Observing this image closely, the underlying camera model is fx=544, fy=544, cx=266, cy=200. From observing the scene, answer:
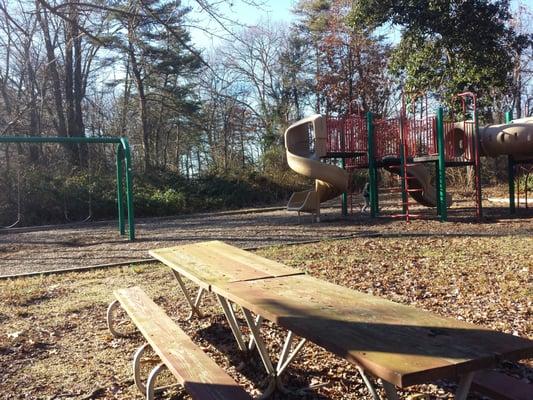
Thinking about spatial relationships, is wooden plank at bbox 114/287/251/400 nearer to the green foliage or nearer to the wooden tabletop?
the wooden tabletop

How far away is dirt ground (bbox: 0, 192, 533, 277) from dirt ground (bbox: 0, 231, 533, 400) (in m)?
1.27

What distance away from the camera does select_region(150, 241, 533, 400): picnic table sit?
1688mm

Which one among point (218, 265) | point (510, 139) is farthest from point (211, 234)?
point (218, 265)

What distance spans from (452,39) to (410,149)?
706cm

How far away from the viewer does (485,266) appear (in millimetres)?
6703

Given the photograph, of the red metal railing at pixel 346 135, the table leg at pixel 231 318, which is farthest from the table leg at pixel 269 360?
the red metal railing at pixel 346 135

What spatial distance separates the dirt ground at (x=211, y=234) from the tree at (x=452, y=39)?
5877mm

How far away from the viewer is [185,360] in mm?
2875

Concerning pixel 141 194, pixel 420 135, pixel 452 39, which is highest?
pixel 452 39

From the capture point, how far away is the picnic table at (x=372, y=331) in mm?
1688

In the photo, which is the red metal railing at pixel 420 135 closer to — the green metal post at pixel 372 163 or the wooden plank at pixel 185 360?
the green metal post at pixel 372 163

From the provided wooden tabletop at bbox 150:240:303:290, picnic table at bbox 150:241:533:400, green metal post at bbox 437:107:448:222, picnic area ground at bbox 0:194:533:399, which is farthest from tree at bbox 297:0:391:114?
picnic table at bbox 150:241:533:400

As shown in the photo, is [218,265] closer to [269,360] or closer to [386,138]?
[269,360]

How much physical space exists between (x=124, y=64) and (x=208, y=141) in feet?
22.3
